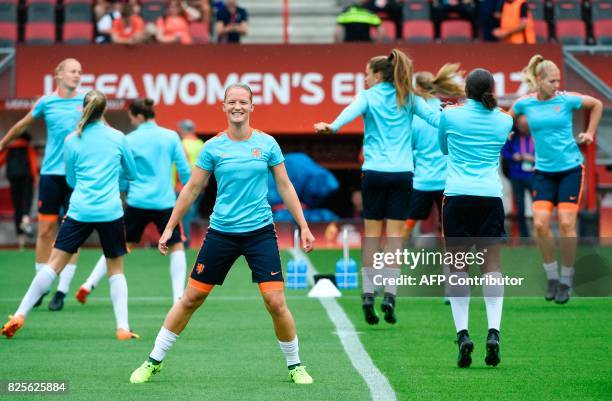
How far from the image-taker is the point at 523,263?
16562 mm

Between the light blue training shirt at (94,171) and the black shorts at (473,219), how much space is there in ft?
9.04

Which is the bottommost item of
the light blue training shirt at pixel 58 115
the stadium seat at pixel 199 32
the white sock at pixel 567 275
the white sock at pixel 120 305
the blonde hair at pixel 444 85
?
the white sock at pixel 567 275

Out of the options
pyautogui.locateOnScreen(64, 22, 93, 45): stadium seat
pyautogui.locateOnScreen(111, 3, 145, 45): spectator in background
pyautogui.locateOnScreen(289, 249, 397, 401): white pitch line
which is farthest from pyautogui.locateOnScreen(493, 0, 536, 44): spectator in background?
pyautogui.locateOnScreen(289, 249, 397, 401): white pitch line

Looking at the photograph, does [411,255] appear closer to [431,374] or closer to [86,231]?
[86,231]

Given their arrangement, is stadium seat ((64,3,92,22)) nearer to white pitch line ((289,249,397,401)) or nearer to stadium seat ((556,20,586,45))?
stadium seat ((556,20,586,45))

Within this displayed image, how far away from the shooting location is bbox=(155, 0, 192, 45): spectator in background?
858 inches

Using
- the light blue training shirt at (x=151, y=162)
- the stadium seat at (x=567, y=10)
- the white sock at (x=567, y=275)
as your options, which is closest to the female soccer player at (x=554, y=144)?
the white sock at (x=567, y=275)

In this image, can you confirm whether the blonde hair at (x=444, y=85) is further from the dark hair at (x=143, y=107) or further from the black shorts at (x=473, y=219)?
the dark hair at (x=143, y=107)

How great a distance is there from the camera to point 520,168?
2072cm

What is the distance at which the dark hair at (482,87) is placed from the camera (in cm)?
891

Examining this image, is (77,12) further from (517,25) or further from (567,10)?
(567,10)

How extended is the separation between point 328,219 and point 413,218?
851cm

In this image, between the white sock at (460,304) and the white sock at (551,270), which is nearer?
the white sock at (460,304)

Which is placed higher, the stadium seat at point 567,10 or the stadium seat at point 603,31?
the stadium seat at point 567,10
